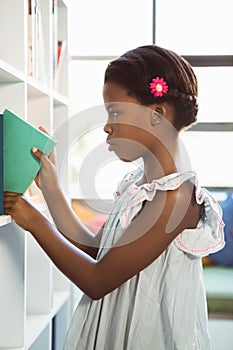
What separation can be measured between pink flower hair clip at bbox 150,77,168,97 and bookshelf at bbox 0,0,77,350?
32 centimetres

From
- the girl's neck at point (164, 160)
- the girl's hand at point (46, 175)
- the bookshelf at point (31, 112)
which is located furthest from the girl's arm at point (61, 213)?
the girl's neck at point (164, 160)

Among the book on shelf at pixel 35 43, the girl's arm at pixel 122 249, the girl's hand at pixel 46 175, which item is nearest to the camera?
the girl's arm at pixel 122 249

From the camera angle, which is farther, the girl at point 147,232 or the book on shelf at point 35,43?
the book on shelf at point 35,43

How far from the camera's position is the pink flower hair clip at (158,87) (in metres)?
1.29

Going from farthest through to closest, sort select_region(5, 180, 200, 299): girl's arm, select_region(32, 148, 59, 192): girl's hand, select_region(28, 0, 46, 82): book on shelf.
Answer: select_region(28, 0, 46, 82): book on shelf → select_region(32, 148, 59, 192): girl's hand → select_region(5, 180, 200, 299): girl's arm

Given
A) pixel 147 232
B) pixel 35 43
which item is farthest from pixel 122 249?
pixel 35 43

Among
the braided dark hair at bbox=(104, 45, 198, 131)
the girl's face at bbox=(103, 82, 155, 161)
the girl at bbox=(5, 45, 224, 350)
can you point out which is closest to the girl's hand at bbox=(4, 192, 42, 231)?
the girl at bbox=(5, 45, 224, 350)

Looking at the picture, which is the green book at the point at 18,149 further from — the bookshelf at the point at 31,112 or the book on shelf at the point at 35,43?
the book on shelf at the point at 35,43

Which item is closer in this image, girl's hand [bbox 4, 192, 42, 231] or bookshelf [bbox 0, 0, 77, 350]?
girl's hand [bbox 4, 192, 42, 231]

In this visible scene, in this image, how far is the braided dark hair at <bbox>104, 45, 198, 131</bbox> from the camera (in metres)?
1.31

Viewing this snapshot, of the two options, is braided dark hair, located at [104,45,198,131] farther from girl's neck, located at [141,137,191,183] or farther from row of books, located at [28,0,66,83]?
row of books, located at [28,0,66,83]

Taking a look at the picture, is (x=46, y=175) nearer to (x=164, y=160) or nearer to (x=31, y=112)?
(x=164, y=160)

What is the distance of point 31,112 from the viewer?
184 cm

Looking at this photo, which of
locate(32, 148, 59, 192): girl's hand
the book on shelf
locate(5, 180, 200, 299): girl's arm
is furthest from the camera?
the book on shelf
